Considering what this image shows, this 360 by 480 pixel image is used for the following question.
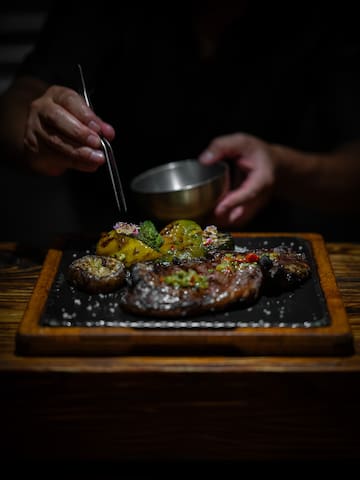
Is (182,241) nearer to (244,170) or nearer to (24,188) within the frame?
(244,170)

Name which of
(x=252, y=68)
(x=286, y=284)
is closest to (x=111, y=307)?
(x=286, y=284)

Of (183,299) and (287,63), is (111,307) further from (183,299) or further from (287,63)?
(287,63)

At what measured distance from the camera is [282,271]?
2162 millimetres

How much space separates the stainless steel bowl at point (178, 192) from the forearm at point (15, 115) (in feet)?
2.69

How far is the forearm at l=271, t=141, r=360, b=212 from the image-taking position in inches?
144

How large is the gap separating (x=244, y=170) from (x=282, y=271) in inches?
50.2

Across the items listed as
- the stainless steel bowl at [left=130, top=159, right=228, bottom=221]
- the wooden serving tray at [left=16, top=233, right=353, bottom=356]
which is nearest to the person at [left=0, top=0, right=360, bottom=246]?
the stainless steel bowl at [left=130, top=159, right=228, bottom=221]

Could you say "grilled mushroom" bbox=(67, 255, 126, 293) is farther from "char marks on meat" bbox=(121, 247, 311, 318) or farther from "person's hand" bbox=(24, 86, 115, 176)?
"person's hand" bbox=(24, 86, 115, 176)

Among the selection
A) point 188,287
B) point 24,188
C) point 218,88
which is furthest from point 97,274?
point 24,188

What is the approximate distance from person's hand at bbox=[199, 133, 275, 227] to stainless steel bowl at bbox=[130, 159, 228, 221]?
12 cm

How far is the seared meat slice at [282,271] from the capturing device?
2.14m

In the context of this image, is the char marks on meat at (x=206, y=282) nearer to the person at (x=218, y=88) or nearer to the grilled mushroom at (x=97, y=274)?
the grilled mushroom at (x=97, y=274)
